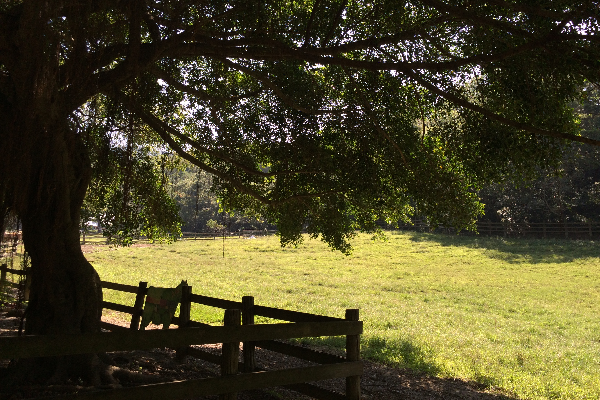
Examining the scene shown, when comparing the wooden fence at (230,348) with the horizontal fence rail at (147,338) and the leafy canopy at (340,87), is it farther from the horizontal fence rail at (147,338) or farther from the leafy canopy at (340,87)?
the leafy canopy at (340,87)

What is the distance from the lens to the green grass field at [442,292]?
1324cm

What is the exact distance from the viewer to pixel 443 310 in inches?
861

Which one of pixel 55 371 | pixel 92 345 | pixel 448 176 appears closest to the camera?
pixel 92 345

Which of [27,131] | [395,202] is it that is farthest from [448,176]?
[27,131]

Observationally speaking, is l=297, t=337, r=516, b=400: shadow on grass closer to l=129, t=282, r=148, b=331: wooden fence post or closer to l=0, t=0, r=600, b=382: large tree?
l=0, t=0, r=600, b=382: large tree

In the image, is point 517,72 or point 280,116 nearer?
point 517,72

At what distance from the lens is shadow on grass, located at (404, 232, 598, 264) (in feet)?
120

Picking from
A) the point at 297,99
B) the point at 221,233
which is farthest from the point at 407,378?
the point at 221,233

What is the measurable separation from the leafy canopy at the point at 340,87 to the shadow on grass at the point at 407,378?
322 centimetres

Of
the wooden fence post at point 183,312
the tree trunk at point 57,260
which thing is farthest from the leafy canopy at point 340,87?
the wooden fence post at point 183,312

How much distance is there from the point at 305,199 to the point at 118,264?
28.6m

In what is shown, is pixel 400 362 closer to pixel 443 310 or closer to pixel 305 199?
pixel 305 199

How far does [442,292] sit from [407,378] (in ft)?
54.3

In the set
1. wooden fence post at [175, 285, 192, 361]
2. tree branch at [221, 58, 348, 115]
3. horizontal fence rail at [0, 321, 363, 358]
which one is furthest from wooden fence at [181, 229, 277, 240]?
horizontal fence rail at [0, 321, 363, 358]
